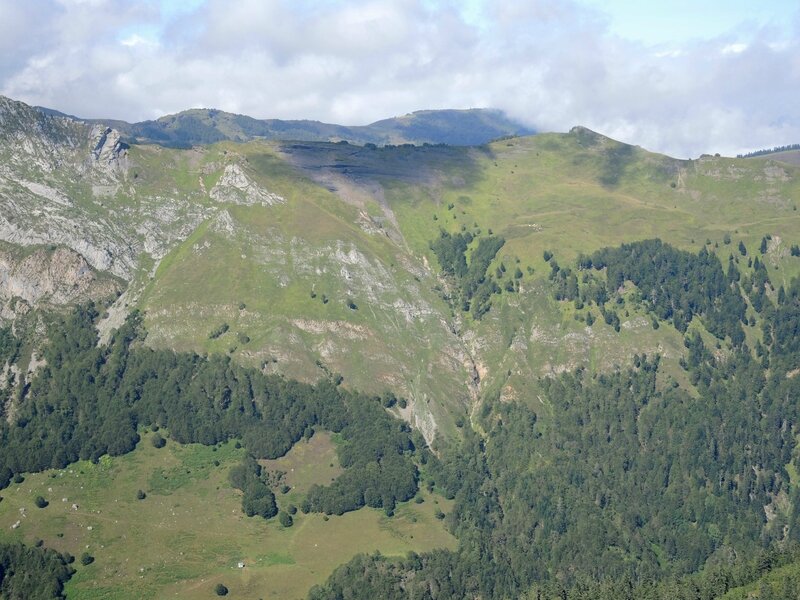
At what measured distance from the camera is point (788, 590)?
185 metres

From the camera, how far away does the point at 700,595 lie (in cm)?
19838

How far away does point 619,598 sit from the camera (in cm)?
19925

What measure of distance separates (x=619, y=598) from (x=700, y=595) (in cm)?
1522

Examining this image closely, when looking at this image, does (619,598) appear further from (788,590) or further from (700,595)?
(788,590)

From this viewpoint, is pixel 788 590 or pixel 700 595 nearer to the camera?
pixel 788 590

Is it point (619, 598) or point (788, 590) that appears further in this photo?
point (619, 598)

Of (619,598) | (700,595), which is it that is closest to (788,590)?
(700,595)

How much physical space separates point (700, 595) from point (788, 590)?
732 inches
